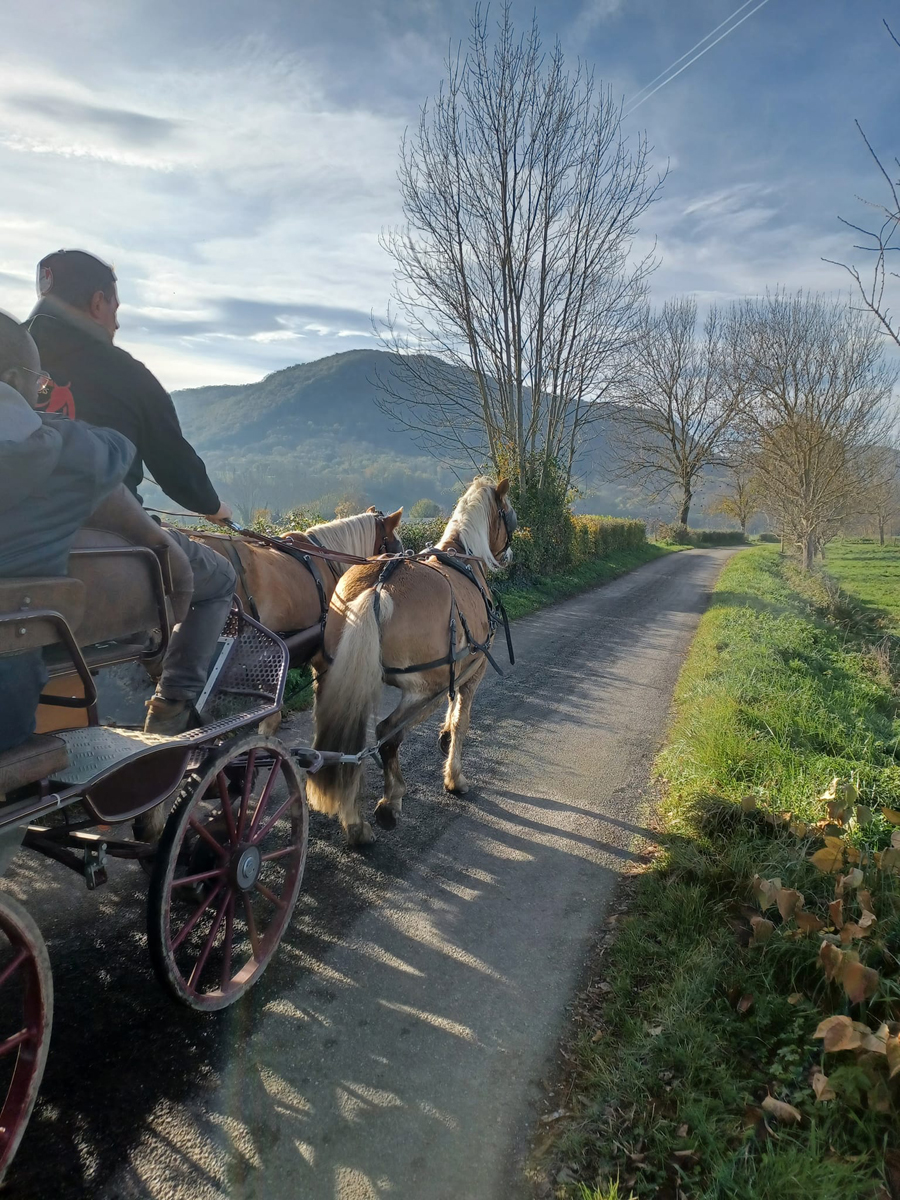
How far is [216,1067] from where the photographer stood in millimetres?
2283

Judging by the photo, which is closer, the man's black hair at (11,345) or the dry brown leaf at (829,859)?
the man's black hair at (11,345)

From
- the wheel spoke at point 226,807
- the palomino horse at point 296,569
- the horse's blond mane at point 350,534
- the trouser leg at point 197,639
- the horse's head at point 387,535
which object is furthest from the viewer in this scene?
the horse's head at point 387,535

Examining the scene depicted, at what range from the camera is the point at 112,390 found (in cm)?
280

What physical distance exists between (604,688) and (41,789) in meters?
6.33

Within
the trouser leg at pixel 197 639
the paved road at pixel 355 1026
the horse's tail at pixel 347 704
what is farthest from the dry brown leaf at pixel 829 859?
the trouser leg at pixel 197 639

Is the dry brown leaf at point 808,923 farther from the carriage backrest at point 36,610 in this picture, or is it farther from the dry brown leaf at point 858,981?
the carriage backrest at point 36,610

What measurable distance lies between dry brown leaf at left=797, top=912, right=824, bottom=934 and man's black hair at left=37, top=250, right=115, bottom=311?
4006 millimetres

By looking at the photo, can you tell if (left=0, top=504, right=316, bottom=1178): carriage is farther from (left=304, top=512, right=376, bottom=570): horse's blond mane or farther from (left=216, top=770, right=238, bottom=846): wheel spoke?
(left=304, top=512, right=376, bottom=570): horse's blond mane

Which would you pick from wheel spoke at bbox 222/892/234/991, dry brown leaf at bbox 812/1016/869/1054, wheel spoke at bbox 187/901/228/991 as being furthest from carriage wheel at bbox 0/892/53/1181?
dry brown leaf at bbox 812/1016/869/1054

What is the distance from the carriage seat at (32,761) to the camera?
1650 millimetres

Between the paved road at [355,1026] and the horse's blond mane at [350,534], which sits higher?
the horse's blond mane at [350,534]

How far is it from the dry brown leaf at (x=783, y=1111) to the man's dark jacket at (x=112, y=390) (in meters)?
3.30

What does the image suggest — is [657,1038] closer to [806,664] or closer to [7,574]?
[7,574]

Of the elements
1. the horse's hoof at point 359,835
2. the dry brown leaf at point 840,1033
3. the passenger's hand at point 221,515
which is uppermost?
the passenger's hand at point 221,515
